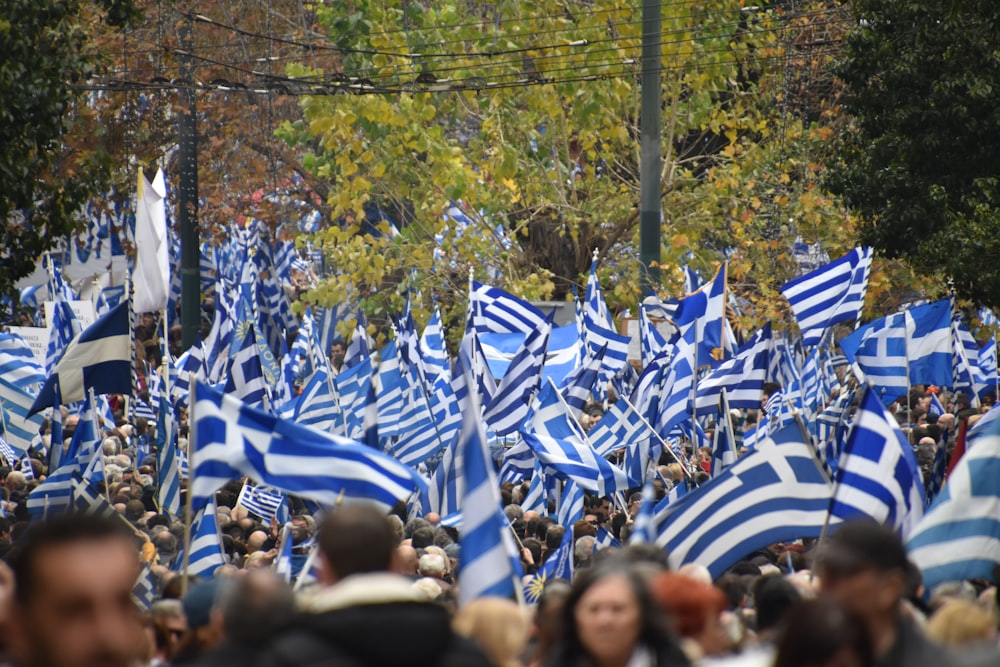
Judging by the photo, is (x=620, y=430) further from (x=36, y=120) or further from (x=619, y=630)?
(x=619, y=630)

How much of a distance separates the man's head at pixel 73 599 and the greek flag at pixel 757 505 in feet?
17.8

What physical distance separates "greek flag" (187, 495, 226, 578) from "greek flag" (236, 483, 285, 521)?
10.0 ft

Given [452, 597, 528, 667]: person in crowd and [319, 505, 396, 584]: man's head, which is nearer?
[319, 505, 396, 584]: man's head

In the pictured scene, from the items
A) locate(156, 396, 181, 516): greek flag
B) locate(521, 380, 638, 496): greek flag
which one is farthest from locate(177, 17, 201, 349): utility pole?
locate(521, 380, 638, 496): greek flag

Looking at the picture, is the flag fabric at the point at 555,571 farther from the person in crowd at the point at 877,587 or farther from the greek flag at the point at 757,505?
the person in crowd at the point at 877,587

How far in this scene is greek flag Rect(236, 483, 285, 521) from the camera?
44.7ft

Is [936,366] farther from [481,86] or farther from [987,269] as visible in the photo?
[481,86]

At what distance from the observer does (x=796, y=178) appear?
26578mm

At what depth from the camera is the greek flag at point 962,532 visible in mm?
7570

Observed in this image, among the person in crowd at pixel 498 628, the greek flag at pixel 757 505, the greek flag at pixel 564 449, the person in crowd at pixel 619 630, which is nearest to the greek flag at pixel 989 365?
the greek flag at pixel 564 449

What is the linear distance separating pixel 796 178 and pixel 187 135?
1026 centimetres

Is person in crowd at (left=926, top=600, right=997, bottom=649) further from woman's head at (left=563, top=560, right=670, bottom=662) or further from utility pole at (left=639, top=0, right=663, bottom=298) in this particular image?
utility pole at (left=639, top=0, right=663, bottom=298)

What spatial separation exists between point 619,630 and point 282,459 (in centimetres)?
412

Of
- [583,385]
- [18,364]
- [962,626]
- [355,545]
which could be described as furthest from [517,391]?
[355,545]
